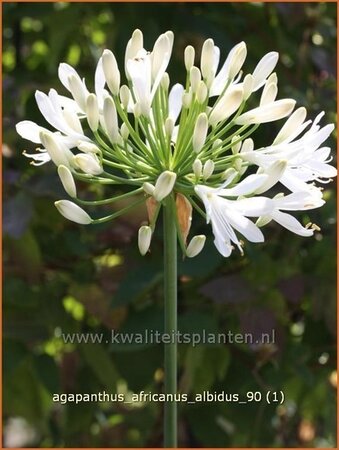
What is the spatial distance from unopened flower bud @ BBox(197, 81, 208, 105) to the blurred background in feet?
1.62

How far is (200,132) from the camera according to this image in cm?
74

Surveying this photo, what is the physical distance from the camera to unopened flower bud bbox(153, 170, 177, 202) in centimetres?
72

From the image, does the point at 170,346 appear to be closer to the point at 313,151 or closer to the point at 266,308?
the point at 313,151

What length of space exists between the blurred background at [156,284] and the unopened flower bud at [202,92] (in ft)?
1.62

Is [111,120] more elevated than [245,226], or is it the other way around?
[111,120]

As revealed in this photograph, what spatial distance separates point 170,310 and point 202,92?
0.21 m

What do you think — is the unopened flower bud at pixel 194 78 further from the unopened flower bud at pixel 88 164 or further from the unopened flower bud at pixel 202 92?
the unopened flower bud at pixel 88 164

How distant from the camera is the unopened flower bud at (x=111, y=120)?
0.78m

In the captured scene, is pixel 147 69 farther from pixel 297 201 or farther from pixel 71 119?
pixel 297 201

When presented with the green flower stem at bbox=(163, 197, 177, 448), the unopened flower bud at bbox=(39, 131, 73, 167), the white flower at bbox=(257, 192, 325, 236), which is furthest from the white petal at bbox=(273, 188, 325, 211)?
the unopened flower bud at bbox=(39, 131, 73, 167)

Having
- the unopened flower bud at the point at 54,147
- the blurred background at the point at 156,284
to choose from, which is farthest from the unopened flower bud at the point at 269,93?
the blurred background at the point at 156,284

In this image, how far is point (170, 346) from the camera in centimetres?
75

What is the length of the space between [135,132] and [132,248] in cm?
65

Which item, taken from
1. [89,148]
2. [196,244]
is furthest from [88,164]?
[196,244]
